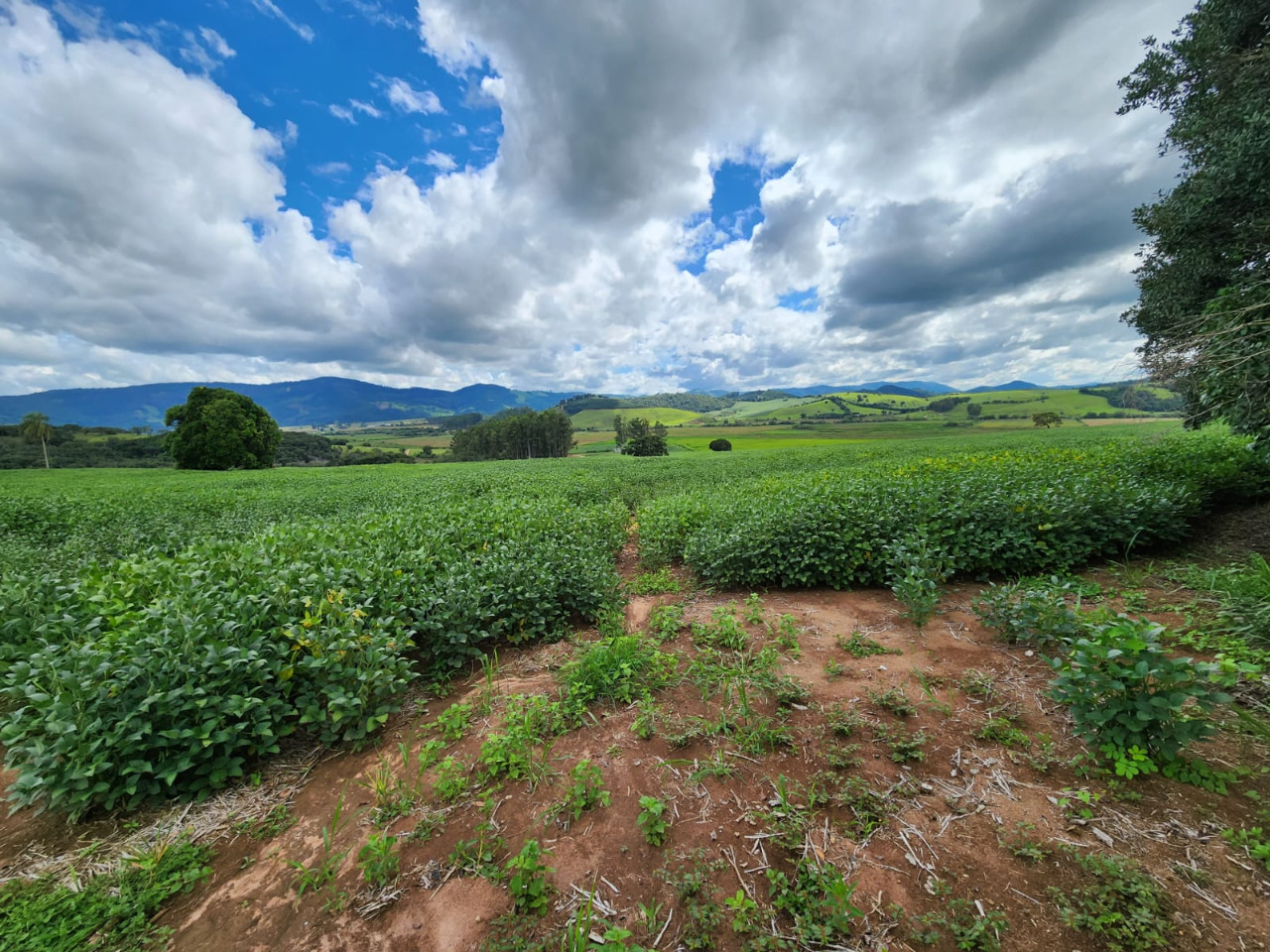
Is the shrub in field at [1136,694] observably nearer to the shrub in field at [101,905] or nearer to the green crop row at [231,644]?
the green crop row at [231,644]

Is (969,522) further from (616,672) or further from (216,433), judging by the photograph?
(216,433)

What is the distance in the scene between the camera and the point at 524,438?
7894 cm

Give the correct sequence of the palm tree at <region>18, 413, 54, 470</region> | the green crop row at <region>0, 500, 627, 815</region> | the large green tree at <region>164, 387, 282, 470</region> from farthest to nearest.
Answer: the palm tree at <region>18, 413, 54, 470</region> < the large green tree at <region>164, 387, 282, 470</region> < the green crop row at <region>0, 500, 627, 815</region>

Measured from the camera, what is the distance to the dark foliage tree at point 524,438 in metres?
78.2

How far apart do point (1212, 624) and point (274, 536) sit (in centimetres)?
1129

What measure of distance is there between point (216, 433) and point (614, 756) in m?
59.5

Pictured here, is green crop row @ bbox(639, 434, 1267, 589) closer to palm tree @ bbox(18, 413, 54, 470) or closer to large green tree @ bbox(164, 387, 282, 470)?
large green tree @ bbox(164, 387, 282, 470)

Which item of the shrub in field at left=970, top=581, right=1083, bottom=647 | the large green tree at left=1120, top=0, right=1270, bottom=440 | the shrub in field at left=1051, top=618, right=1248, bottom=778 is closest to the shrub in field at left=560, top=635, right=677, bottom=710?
the shrub in field at left=1051, top=618, right=1248, bottom=778

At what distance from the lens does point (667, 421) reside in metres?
146

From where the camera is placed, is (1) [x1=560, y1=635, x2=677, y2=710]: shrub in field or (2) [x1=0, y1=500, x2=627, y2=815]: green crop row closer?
(2) [x1=0, y1=500, x2=627, y2=815]: green crop row

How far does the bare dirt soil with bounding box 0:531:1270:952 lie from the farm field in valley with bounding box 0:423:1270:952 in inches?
0.7

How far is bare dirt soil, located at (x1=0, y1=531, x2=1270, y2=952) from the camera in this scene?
2318 mm

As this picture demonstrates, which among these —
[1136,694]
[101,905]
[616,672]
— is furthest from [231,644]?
[1136,694]

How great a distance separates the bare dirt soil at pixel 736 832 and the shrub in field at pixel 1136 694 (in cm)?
21
